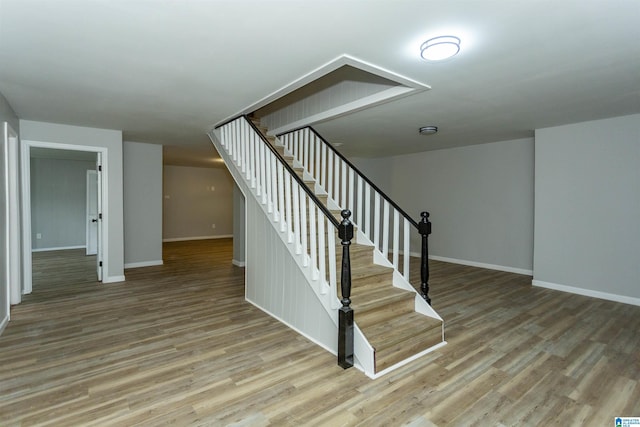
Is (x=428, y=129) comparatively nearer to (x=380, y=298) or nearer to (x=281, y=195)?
(x=281, y=195)

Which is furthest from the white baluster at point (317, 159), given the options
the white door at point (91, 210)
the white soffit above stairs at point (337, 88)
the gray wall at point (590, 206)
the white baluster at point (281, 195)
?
the white door at point (91, 210)

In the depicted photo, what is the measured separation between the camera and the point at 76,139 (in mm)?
4648

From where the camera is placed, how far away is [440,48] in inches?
81.0

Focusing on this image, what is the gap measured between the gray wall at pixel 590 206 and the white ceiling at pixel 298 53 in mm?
472

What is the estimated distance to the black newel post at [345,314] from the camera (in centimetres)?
248

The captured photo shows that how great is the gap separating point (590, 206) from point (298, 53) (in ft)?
14.7

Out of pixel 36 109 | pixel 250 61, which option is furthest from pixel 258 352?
pixel 36 109

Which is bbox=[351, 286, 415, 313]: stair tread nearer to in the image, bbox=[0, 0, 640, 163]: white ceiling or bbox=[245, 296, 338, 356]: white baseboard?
bbox=[245, 296, 338, 356]: white baseboard

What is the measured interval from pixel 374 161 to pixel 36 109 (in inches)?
250

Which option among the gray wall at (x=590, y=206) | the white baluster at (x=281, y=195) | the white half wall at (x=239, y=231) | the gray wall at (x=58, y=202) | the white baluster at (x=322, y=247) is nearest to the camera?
the white baluster at (x=322, y=247)

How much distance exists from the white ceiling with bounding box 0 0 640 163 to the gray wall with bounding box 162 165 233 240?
230 inches

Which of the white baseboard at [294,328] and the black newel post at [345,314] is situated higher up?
the black newel post at [345,314]

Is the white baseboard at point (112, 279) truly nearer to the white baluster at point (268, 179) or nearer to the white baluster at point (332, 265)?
the white baluster at point (268, 179)

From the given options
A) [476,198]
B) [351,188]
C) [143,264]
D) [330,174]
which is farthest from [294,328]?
[476,198]
